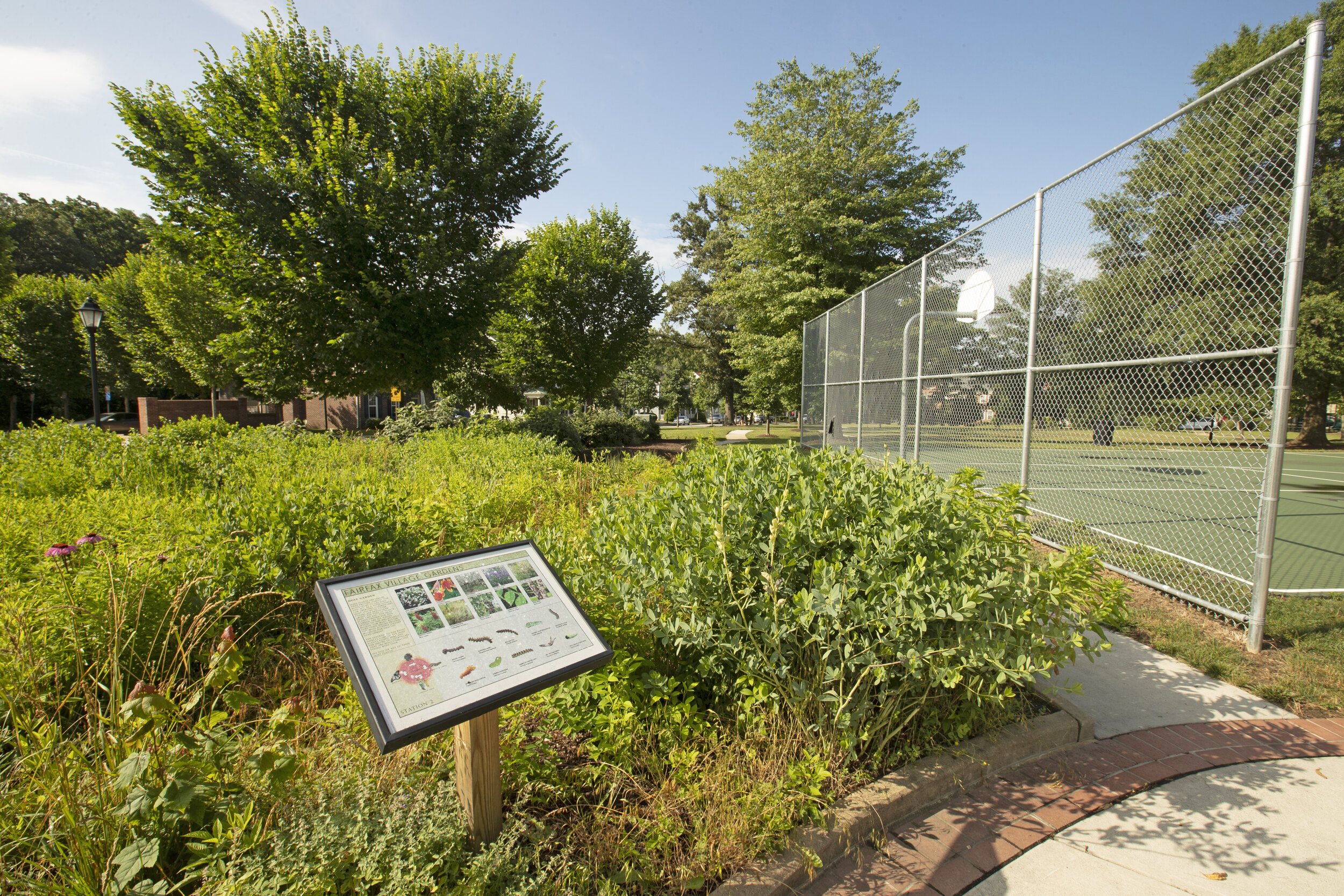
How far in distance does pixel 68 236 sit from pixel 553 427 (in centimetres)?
5339

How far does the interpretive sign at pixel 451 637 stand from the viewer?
1476 mm

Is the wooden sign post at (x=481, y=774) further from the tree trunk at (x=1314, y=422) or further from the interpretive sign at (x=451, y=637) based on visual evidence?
the tree trunk at (x=1314, y=422)

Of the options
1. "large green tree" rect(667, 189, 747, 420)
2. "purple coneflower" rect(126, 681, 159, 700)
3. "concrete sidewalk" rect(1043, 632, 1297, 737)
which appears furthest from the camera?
"large green tree" rect(667, 189, 747, 420)

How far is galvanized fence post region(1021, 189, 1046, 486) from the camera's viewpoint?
5263mm

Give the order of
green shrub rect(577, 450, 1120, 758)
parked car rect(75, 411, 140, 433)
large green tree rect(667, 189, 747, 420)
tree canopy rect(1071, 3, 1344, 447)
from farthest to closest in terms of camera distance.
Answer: large green tree rect(667, 189, 747, 420) → parked car rect(75, 411, 140, 433) → tree canopy rect(1071, 3, 1344, 447) → green shrub rect(577, 450, 1120, 758)

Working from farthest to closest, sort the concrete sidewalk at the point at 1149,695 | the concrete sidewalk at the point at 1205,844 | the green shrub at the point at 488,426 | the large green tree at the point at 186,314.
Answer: the large green tree at the point at 186,314
the green shrub at the point at 488,426
the concrete sidewalk at the point at 1149,695
the concrete sidewalk at the point at 1205,844

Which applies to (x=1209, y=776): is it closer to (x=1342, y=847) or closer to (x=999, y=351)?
(x=1342, y=847)

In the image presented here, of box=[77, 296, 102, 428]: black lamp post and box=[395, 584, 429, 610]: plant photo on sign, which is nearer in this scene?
box=[395, 584, 429, 610]: plant photo on sign

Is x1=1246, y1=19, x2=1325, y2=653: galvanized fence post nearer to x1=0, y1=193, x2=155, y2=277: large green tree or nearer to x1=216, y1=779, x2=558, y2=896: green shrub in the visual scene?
x1=216, y1=779, x2=558, y2=896: green shrub

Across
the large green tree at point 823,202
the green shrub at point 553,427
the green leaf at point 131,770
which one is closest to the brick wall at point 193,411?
the green shrub at point 553,427

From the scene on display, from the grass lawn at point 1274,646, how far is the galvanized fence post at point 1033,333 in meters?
1.48

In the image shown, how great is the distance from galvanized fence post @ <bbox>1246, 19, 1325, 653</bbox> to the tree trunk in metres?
23.8

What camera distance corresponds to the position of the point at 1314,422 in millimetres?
19844

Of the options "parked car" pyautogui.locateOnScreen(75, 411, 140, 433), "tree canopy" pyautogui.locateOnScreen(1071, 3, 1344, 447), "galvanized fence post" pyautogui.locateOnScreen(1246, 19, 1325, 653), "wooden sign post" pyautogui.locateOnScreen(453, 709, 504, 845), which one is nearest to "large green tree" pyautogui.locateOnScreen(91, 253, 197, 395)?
"parked car" pyautogui.locateOnScreen(75, 411, 140, 433)
